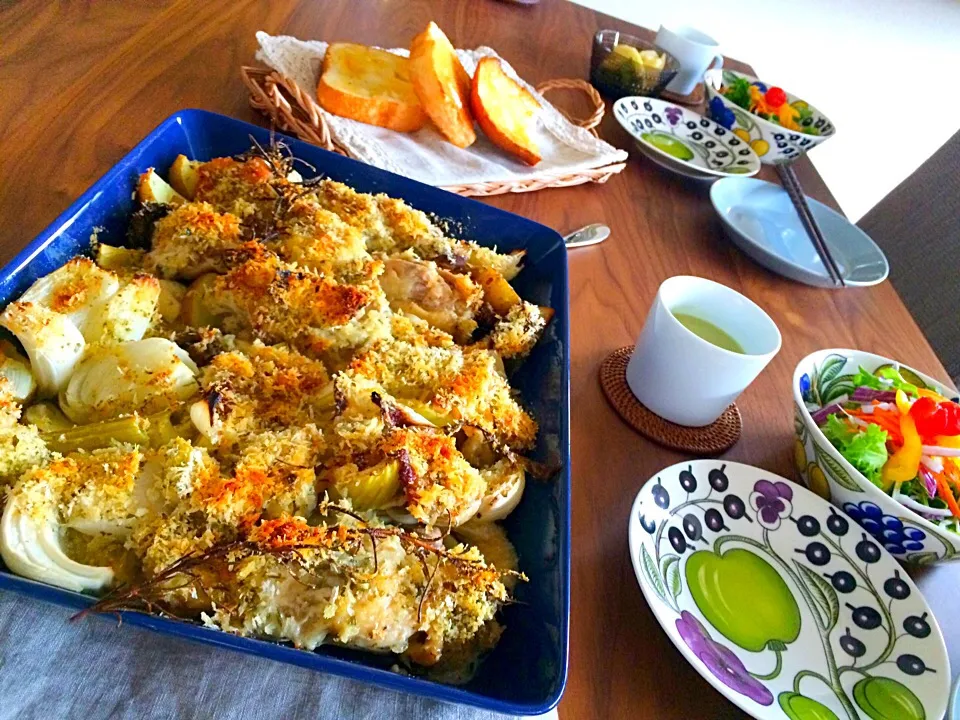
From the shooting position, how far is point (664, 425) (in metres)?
1.10

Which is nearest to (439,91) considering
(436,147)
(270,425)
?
(436,147)

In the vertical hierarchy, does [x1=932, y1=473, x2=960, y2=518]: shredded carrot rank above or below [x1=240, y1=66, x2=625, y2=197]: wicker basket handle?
above

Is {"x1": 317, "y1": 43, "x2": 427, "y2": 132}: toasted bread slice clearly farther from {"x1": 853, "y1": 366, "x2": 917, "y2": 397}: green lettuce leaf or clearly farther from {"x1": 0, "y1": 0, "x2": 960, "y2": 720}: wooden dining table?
{"x1": 853, "y1": 366, "x2": 917, "y2": 397}: green lettuce leaf

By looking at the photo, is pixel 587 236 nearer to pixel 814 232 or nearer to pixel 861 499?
pixel 814 232

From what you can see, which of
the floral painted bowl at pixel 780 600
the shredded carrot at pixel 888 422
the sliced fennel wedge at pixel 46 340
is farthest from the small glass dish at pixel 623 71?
the sliced fennel wedge at pixel 46 340

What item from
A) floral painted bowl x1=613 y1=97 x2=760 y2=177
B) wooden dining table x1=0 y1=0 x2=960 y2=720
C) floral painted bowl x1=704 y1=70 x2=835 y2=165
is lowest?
wooden dining table x1=0 y1=0 x2=960 y2=720

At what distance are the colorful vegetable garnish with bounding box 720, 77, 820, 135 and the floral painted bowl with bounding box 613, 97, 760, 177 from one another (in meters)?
0.20

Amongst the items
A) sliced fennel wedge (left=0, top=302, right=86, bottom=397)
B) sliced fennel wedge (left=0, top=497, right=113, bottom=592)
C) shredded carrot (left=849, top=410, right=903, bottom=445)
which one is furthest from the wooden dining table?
sliced fennel wedge (left=0, top=497, right=113, bottom=592)

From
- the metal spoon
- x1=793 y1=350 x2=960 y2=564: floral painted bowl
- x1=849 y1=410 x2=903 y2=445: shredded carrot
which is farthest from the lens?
the metal spoon

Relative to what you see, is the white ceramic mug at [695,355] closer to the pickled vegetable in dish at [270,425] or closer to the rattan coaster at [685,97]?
the pickled vegetable in dish at [270,425]

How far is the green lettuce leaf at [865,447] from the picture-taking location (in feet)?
3.28

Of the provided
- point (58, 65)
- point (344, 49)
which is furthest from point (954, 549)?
point (58, 65)

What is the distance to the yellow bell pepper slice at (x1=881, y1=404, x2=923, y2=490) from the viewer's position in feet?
3.28

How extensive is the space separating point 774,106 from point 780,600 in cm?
161
